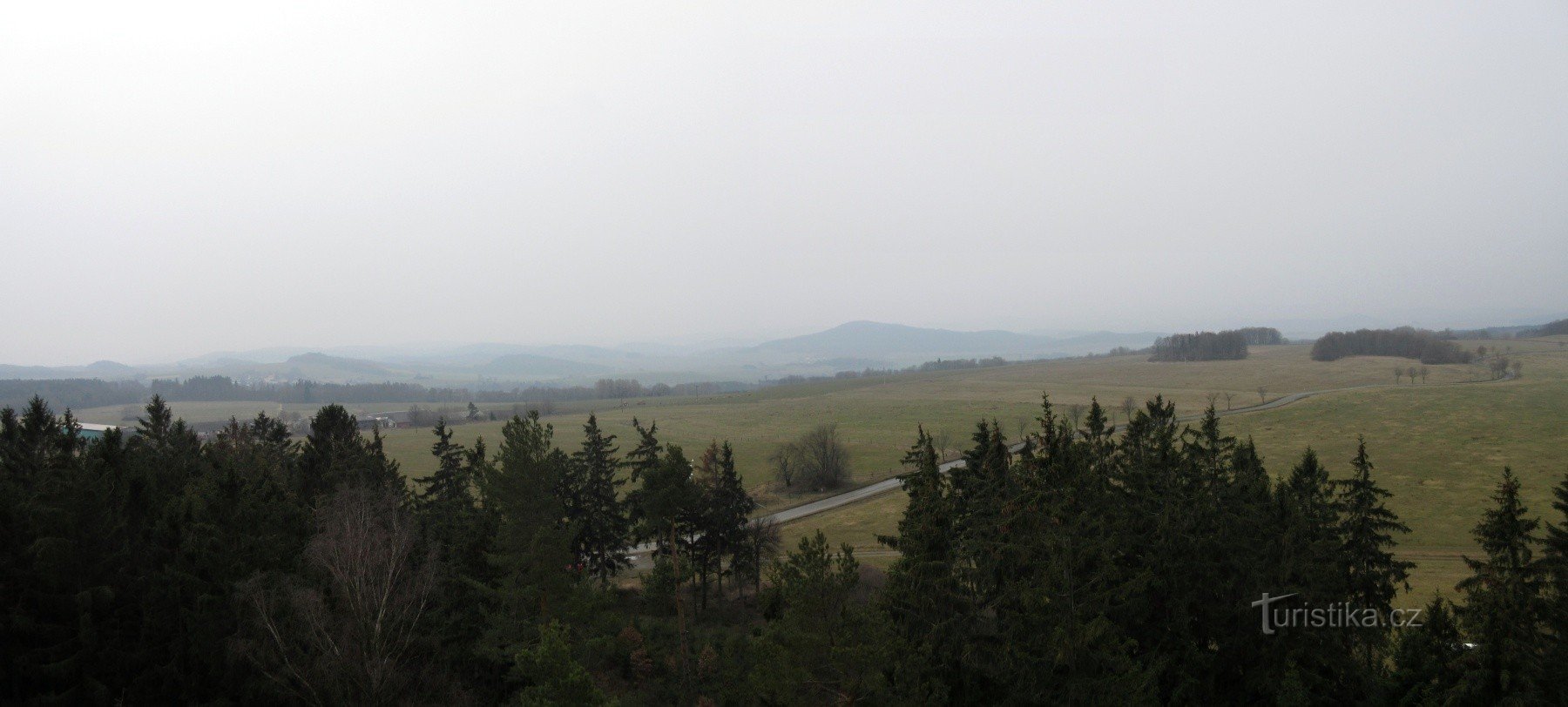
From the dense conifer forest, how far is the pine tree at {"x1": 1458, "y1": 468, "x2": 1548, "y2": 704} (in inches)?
3.0

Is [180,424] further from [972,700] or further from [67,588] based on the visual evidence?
[972,700]

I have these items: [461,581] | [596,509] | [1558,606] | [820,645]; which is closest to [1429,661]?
[1558,606]

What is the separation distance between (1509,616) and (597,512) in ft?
115

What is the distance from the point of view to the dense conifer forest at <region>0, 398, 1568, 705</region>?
1877 cm

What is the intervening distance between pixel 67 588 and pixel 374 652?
1002 cm

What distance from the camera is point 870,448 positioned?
102m

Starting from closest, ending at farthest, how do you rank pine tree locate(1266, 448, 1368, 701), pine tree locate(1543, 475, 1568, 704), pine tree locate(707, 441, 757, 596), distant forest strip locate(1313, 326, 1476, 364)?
1. pine tree locate(1543, 475, 1568, 704)
2. pine tree locate(1266, 448, 1368, 701)
3. pine tree locate(707, 441, 757, 596)
4. distant forest strip locate(1313, 326, 1476, 364)

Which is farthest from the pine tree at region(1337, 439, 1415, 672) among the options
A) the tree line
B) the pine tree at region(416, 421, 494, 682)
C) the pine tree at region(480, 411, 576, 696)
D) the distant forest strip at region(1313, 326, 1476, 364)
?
the tree line

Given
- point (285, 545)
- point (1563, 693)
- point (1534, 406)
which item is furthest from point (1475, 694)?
point (1534, 406)

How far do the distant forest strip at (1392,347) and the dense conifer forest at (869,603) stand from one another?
580 ft

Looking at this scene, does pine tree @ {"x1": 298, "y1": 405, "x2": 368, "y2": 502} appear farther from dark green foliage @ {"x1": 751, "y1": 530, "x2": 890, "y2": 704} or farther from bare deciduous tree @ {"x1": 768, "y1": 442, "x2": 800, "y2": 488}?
bare deciduous tree @ {"x1": 768, "y1": 442, "x2": 800, "y2": 488}

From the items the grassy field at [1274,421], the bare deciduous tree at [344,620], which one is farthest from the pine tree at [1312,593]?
the bare deciduous tree at [344,620]

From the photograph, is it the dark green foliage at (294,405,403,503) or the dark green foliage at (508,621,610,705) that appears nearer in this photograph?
the dark green foliage at (508,621,610,705)

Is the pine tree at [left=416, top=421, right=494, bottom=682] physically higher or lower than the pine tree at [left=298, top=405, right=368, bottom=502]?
lower
